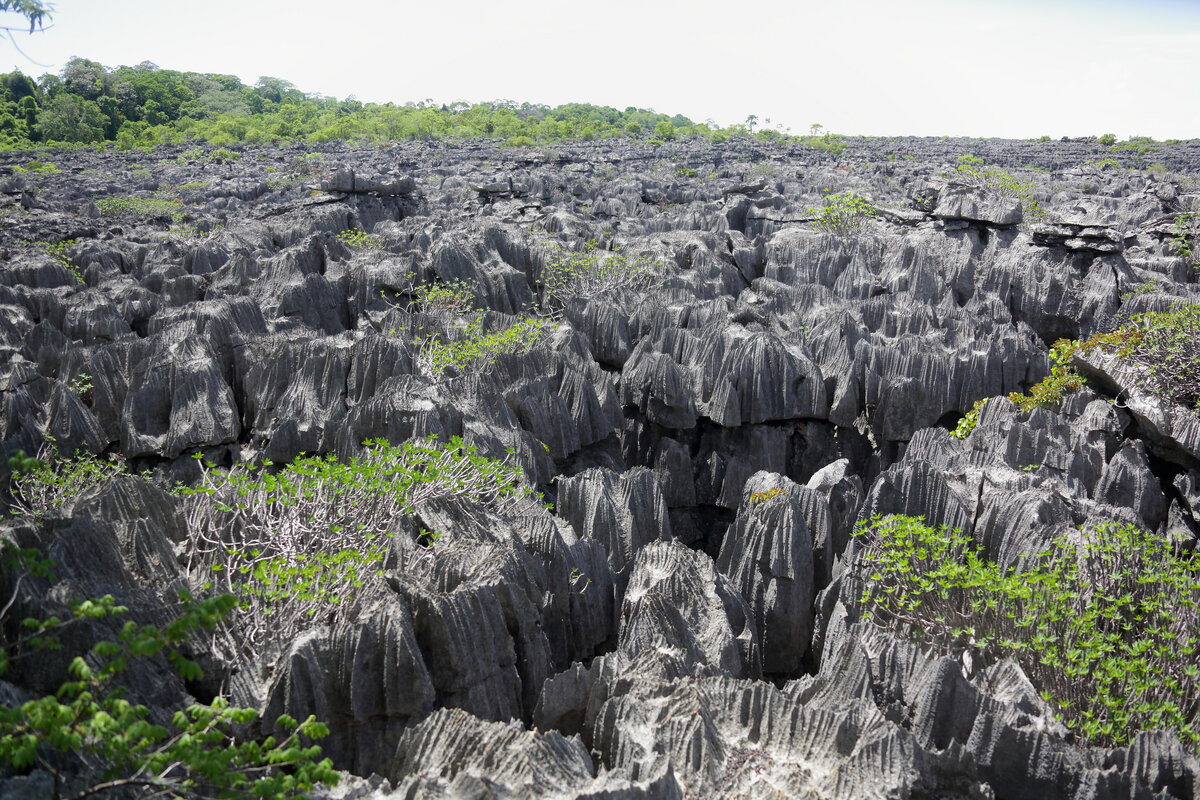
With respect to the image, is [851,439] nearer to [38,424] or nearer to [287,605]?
[287,605]

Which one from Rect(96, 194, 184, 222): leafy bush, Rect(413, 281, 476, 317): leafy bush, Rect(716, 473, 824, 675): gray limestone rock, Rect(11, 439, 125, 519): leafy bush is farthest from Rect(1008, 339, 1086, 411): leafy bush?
Rect(96, 194, 184, 222): leafy bush

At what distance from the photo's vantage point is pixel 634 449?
21.2 metres

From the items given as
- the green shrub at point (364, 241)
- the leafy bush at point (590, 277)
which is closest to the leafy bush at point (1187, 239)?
the leafy bush at point (590, 277)

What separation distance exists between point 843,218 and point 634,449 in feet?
60.6

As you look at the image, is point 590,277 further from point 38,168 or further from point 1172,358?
point 38,168

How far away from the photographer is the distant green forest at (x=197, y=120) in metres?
81.4

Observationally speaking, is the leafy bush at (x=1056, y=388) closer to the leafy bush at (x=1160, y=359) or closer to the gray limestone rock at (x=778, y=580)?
the leafy bush at (x=1160, y=359)

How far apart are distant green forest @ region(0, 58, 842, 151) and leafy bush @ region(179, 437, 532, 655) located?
263 ft

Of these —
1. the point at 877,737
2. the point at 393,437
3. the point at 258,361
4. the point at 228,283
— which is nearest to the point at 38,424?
the point at 258,361

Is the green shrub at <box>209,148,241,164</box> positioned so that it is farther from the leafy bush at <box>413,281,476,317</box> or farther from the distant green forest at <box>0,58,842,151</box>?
the leafy bush at <box>413,281,476,317</box>

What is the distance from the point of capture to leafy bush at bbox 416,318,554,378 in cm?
1838

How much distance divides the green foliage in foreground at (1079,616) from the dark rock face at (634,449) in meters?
0.62

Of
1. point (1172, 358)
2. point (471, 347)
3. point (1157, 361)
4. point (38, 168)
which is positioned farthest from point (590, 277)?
point (38, 168)

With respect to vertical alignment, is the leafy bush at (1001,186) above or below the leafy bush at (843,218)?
above
